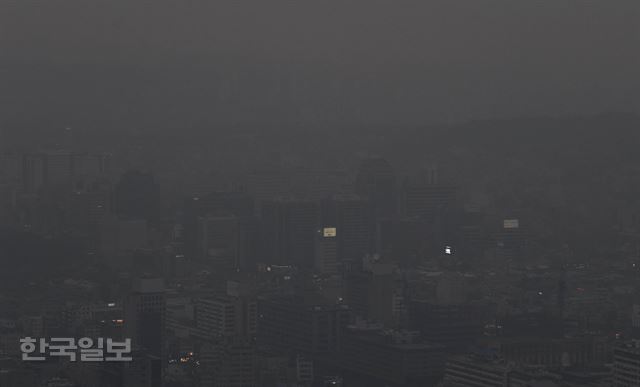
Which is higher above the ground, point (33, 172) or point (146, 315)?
point (33, 172)

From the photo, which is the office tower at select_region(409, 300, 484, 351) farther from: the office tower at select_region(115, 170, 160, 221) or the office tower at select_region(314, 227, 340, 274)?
the office tower at select_region(115, 170, 160, 221)

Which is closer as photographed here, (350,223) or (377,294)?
(377,294)

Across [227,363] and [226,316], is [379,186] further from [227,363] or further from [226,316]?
[227,363]

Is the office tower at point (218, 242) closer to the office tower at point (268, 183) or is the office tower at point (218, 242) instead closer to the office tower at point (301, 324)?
the office tower at point (268, 183)

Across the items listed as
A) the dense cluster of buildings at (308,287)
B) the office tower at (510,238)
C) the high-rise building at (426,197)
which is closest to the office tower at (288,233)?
the dense cluster of buildings at (308,287)

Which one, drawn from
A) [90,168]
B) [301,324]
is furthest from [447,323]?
[90,168]

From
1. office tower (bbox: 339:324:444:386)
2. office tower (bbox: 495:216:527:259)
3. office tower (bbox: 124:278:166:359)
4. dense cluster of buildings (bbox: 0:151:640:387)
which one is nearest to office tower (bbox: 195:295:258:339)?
dense cluster of buildings (bbox: 0:151:640:387)
